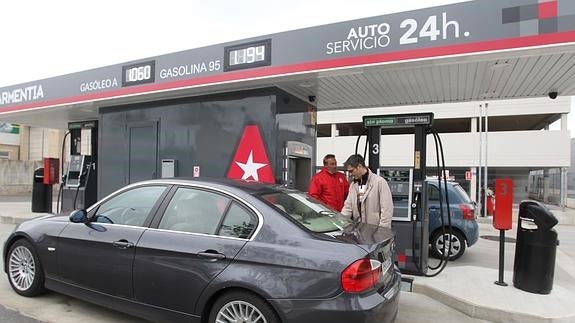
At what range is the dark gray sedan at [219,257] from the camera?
3336 millimetres

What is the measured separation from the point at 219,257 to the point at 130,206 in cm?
135

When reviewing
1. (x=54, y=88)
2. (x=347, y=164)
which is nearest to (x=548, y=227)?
(x=347, y=164)

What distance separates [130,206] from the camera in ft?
14.7

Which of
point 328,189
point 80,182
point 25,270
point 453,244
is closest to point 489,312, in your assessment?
point 328,189

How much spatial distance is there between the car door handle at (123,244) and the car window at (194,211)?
0.32m

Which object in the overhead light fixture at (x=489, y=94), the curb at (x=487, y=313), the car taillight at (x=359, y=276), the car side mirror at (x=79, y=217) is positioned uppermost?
the overhead light fixture at (x=489, y=94)

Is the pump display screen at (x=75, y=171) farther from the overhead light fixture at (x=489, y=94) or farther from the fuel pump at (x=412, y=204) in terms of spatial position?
the overhead light fixture at (x=489, y=94)

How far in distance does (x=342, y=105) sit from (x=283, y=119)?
6.98ft

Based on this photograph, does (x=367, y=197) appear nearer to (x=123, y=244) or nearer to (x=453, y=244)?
(x=123, y=244)

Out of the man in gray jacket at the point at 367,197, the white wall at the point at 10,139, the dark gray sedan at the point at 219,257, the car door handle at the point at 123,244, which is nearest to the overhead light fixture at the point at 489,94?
the man in gray jacket at the point at 367,197

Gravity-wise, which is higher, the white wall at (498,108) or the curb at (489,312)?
the white wall at (498,108)

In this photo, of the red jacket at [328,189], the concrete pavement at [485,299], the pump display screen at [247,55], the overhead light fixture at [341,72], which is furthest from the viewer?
the pump display screen at [247,55]

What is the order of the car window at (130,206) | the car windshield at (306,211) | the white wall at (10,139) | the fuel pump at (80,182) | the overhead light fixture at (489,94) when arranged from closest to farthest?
1. the car windshield at (306,211)
2. the car window at (130,206)
3. the overhead light fixture at (489,94)
4. the fuel pump at (80,182)
5. the white wall at (10,139)

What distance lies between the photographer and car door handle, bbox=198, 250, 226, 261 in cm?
364
